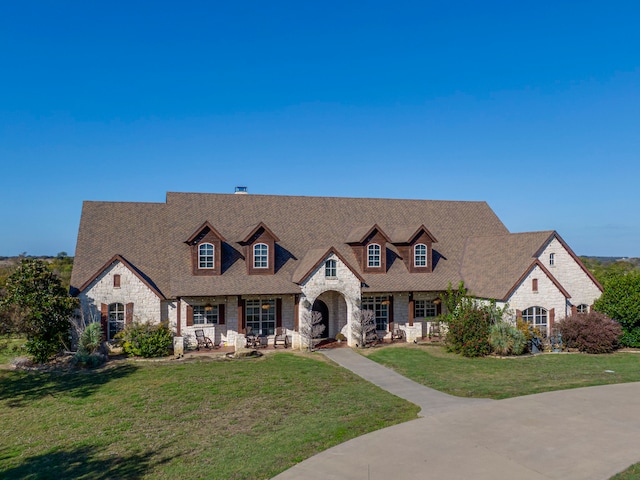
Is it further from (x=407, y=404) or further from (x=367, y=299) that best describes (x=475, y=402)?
(x=367, y=299)

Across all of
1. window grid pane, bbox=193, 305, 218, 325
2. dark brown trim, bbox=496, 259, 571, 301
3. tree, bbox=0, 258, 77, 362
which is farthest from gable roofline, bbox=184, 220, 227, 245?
dark brown trim, bbox=496, 259, 571, 301

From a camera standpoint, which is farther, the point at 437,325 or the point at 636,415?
the point at 437,325

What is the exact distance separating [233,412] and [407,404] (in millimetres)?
5330

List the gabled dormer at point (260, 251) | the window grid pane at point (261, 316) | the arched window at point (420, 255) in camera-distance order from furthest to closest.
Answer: the arched window at point (420, 255)
the gabled dormer at point (260, 251)
the window grid pane at point (261, 316)

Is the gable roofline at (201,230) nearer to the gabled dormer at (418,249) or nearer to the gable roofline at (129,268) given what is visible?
the gable roofline at (129,268)

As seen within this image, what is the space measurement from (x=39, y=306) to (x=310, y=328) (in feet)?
40.3

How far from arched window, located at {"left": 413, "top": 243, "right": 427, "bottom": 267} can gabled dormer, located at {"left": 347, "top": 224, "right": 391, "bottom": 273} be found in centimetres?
182

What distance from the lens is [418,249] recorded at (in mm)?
29672

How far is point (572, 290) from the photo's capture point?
2827 centimetres

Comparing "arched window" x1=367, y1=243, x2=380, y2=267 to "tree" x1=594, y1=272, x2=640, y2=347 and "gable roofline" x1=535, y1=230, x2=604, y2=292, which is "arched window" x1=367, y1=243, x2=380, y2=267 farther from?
"tree" x1=594, y1=272, x2=640, y2=347

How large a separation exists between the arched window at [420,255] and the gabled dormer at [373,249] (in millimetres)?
1819

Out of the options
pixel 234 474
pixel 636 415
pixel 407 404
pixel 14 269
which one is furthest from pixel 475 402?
pixel 14 269

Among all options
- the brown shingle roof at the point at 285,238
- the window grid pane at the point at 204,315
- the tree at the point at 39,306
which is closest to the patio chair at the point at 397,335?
the brown shingle roof at the point at 285,238

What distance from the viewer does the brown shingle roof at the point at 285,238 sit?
2667 centimetres
